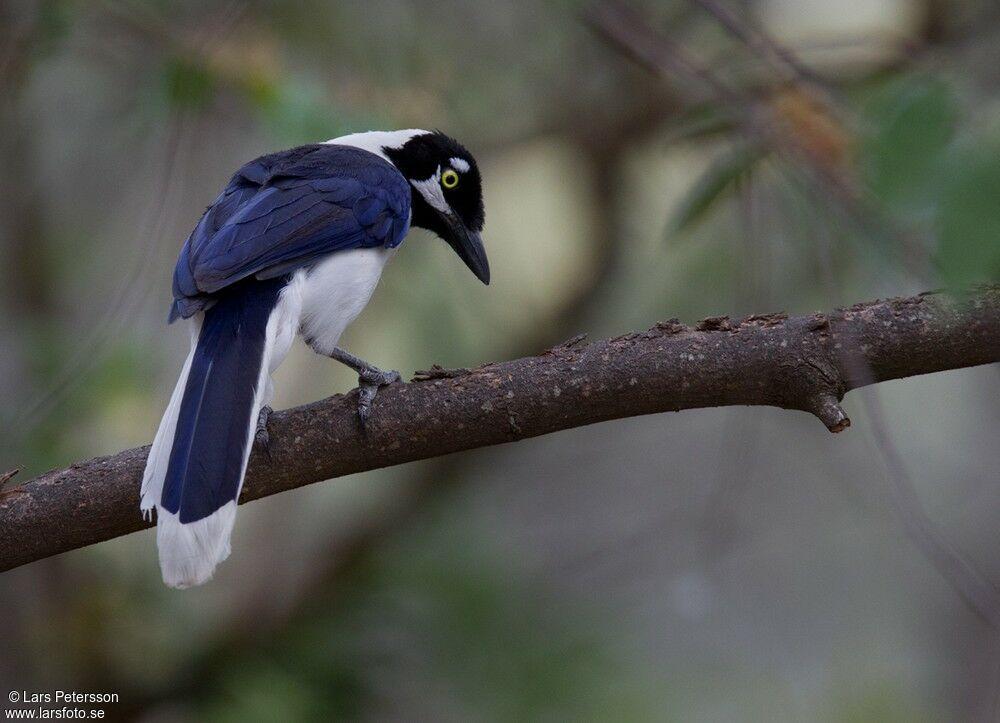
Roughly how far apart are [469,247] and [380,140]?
0.64m

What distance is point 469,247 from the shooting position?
13.4 feet

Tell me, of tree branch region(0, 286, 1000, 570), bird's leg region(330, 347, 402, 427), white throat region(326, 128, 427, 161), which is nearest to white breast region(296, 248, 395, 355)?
bird's leg region(330, 347, 402, 427)

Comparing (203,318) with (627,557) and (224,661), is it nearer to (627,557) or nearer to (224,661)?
(224,661)

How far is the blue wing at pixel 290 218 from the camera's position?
10.2 ft

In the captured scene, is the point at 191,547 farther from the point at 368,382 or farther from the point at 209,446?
the point at 368,382

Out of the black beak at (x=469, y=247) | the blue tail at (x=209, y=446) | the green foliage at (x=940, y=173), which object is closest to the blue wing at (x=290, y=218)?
the blue tail at (x=209, y=446)

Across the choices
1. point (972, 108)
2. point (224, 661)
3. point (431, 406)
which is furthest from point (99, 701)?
point (972, 108)

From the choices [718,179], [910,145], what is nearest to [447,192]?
[718,179]

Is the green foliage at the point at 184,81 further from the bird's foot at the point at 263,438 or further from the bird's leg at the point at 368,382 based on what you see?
the bird's foot at the point at 263,438

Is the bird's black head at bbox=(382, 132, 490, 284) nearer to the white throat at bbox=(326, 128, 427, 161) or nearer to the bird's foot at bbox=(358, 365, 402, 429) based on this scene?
the white throat at bbox=(326, 128, 427, 161)

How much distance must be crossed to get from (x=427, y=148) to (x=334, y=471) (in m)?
1.73

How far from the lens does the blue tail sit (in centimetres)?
254

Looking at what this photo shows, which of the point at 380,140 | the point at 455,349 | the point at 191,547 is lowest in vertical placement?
the point at 455,349

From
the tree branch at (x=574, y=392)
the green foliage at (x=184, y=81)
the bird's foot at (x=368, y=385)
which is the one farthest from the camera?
the green foliage at (x=184, y=81)
